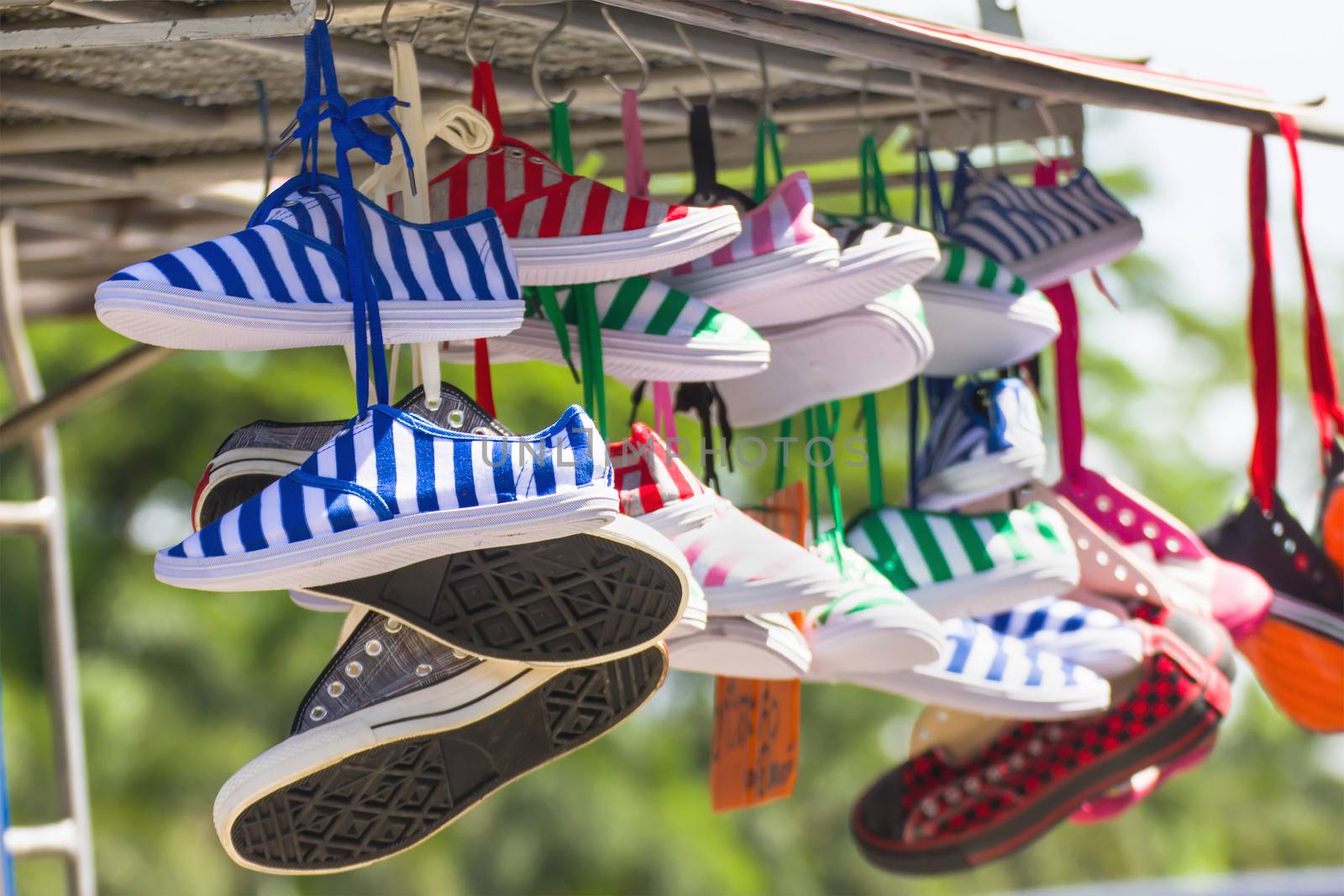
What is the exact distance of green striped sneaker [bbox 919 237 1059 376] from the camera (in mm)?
1342

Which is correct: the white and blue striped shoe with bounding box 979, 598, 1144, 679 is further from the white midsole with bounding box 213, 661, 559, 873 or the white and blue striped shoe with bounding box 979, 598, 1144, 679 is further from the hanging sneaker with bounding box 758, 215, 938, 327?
the white midsole with bounding box 213, 661, 559, 873

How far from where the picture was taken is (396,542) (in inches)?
33.3

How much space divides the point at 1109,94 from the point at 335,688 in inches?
27.7

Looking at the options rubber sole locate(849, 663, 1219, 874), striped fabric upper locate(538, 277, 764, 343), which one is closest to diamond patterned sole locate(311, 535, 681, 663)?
striped fabric upper locate(538, 277, 764, 343)

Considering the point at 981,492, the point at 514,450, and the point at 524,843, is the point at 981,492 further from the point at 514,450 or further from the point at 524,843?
the point at 524,843

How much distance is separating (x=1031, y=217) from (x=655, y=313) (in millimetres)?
449

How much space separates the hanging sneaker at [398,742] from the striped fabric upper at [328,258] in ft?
0.66

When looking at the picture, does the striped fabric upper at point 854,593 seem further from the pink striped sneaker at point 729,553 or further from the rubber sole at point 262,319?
the rubber sole at point 262,319

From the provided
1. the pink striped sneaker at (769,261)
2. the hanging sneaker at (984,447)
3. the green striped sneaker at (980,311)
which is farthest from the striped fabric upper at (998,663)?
the pink striped sneaker at (769,261)

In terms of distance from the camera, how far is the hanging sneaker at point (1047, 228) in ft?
4.70

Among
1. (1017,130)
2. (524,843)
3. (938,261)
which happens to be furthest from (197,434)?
(938,261)

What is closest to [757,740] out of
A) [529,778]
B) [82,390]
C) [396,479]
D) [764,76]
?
[764,76]

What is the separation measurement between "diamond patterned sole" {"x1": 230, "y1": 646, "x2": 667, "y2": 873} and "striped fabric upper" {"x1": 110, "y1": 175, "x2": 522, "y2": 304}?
0.80 feet

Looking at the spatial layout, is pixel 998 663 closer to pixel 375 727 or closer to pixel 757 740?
pixel 757 740
